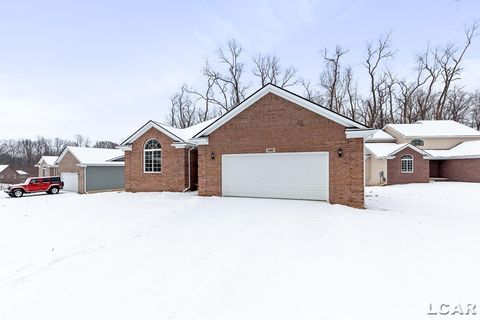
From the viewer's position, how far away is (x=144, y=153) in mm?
16047

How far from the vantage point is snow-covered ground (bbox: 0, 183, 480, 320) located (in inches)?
121

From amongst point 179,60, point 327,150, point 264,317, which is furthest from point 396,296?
point 179,60

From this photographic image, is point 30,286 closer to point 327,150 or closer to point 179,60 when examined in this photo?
point 327,150

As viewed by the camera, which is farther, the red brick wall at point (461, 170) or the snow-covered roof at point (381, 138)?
the snow-covered roof at point (381, 138)

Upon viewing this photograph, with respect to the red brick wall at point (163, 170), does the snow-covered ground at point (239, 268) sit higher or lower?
lower

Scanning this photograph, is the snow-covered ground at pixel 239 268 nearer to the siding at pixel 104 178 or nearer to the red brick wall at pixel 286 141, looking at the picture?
the red brick wall at pixel 286 141

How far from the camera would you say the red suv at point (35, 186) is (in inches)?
827

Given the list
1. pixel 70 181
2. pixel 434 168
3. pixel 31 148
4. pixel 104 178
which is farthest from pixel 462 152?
pixel 31 148

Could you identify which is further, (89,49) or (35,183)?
(35,183)

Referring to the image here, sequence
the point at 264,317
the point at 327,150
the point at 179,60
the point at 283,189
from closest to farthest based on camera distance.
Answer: the point at 264,317 < the point at 327,150 < the point at 283,189 < the point at 179,60

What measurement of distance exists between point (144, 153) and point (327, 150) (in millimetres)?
11728

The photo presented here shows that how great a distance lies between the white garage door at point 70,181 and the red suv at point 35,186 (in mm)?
1962

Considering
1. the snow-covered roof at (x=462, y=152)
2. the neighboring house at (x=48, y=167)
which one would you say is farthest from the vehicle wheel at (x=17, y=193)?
the snow-covered roof at (x=462, y=152)

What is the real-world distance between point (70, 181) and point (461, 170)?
136 ft
